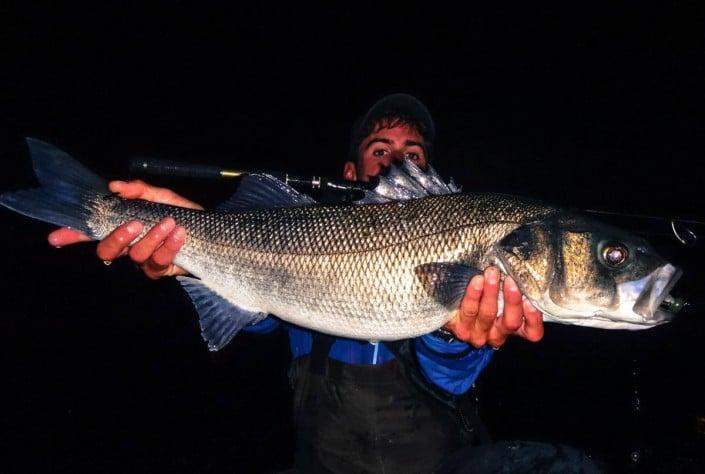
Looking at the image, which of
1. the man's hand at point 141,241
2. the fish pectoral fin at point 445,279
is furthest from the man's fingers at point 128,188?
the fish pectoral fin at point 445,279

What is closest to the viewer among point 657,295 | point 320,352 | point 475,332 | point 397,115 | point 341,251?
point 657,295

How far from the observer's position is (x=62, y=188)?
7.40ft

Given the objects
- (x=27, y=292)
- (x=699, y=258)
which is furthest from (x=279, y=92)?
(x=699, y=258)

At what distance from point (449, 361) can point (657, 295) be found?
111cm

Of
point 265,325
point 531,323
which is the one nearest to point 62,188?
point 265,325

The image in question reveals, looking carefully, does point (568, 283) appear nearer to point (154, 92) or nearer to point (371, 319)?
point (371, 319)

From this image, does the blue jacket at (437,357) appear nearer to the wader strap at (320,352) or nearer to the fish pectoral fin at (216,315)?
the wader strap at (320,352)

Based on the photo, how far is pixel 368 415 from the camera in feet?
8.34

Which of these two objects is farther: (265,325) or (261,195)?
(265,325)

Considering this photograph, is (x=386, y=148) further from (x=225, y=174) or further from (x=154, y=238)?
(x=154, y=238)

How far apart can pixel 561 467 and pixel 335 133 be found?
26228mm

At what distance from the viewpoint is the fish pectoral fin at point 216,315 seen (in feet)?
7.54

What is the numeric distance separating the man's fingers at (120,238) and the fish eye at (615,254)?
7.76 feet

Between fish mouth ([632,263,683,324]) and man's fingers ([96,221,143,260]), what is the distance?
2.50m
